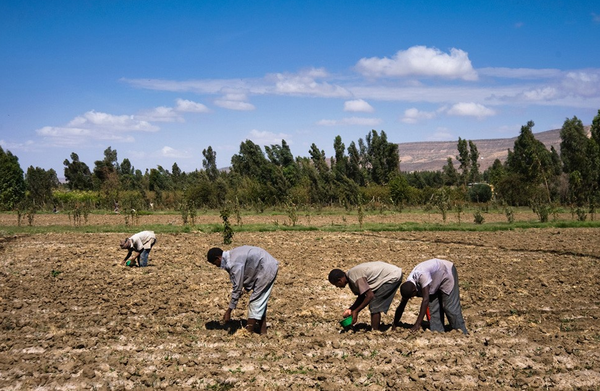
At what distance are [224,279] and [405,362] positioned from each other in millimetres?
7375

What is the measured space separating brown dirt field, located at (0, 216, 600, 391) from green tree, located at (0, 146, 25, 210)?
145ft

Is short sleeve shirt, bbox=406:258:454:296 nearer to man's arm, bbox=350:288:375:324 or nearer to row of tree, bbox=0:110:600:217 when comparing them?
man's arm, bbox=350:288:375:324

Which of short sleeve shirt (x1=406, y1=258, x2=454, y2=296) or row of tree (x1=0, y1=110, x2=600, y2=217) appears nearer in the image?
short sleeve shirt (x1=406, y1=258, x2=454, y2=296)

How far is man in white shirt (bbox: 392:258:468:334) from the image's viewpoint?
8117 mm

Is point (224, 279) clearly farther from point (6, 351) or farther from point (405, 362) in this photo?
point (405, 362)

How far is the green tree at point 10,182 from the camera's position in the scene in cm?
5692

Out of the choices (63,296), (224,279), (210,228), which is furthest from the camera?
(210,228)

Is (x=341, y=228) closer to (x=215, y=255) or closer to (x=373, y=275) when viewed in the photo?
(x=373, y=275)

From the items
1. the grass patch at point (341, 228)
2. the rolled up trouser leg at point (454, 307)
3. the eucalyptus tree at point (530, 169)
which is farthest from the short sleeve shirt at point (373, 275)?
the eucalyptus tree at point (530, 169)

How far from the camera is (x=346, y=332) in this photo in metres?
8.84

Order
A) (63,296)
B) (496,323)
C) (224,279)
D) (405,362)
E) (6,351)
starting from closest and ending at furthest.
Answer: (405,362) < (6,351) < (496,323) < (63,296) < (224,279)

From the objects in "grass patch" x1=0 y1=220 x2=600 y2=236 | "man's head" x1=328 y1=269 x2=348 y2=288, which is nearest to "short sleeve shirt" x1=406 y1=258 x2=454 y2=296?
"man's head" x1=328 y1=269 x2=348 y2=288

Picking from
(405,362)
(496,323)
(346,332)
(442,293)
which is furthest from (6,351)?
(496,323)

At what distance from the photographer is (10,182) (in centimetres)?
6062
